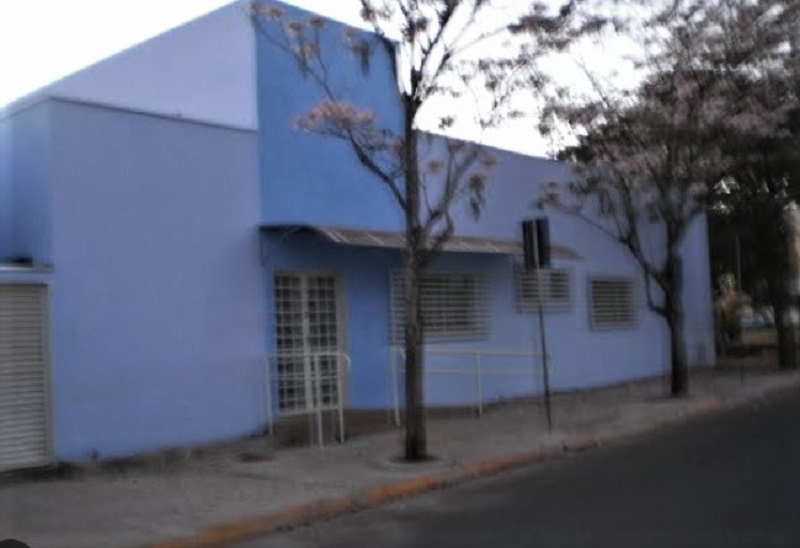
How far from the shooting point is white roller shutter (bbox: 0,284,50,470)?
10648 millimetres

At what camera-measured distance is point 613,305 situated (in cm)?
2233

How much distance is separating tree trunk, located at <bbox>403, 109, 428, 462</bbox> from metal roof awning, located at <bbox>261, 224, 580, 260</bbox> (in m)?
1.92

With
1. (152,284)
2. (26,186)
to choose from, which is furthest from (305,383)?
(26,186)

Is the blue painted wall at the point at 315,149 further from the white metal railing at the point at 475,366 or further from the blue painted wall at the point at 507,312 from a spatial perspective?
the white metal railing at the point at 475,366

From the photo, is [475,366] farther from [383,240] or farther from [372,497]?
[372,497]

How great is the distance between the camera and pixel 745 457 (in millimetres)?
11727

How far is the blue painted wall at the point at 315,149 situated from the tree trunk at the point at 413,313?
89.4 inches

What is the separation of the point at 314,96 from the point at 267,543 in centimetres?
817

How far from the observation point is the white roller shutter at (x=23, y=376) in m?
10.6

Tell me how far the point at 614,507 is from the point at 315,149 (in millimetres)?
7578

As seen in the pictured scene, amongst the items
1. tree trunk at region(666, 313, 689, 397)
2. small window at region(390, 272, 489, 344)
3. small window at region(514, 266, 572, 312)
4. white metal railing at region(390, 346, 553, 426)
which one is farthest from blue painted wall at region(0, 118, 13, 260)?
tree trunk at region(666, 313, 689, 397)

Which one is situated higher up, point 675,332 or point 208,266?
point 208,266

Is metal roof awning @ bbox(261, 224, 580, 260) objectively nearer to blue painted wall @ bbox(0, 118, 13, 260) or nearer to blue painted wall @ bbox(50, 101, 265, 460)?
blue painted wall @ bbox(50, 101, 265, 460)

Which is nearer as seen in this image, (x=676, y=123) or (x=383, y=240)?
(x=383, y=240)
